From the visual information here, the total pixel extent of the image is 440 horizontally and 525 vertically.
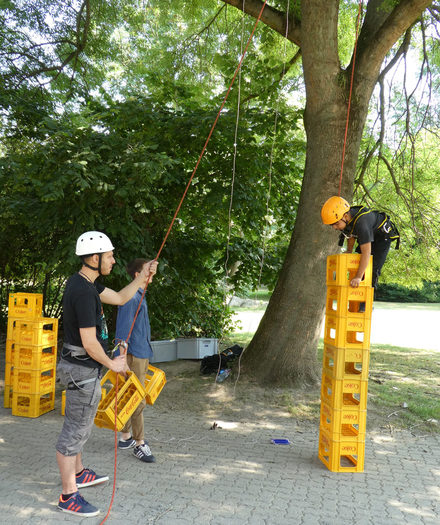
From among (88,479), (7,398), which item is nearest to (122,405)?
(88,479)

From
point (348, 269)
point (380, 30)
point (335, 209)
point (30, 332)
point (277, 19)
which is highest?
point (277, 19)

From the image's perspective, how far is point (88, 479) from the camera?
4.35m

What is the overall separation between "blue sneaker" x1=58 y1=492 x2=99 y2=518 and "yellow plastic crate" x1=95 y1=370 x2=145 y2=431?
2.24ft

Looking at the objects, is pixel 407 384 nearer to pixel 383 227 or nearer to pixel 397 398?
pixel 397 398

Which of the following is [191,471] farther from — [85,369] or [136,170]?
[136,170]

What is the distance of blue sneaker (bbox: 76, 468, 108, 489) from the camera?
4.30 metres

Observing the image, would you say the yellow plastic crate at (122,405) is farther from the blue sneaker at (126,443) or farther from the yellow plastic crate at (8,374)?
the yellow plastic crate at (8,374)

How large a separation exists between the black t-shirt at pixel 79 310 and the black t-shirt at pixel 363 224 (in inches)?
117

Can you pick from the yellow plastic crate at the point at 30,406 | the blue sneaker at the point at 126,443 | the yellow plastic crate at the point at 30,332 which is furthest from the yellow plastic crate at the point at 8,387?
the blue sneaker at the point at 126,443

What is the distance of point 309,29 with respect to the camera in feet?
25.6

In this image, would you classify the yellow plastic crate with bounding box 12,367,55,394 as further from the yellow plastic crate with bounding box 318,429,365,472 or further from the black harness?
the black harness

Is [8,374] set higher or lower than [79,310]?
lower

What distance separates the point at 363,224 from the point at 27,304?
5069mm

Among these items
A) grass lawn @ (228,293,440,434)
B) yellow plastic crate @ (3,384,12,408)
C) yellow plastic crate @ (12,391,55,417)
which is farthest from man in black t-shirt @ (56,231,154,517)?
grass lawn @ (228,293,440,434)
